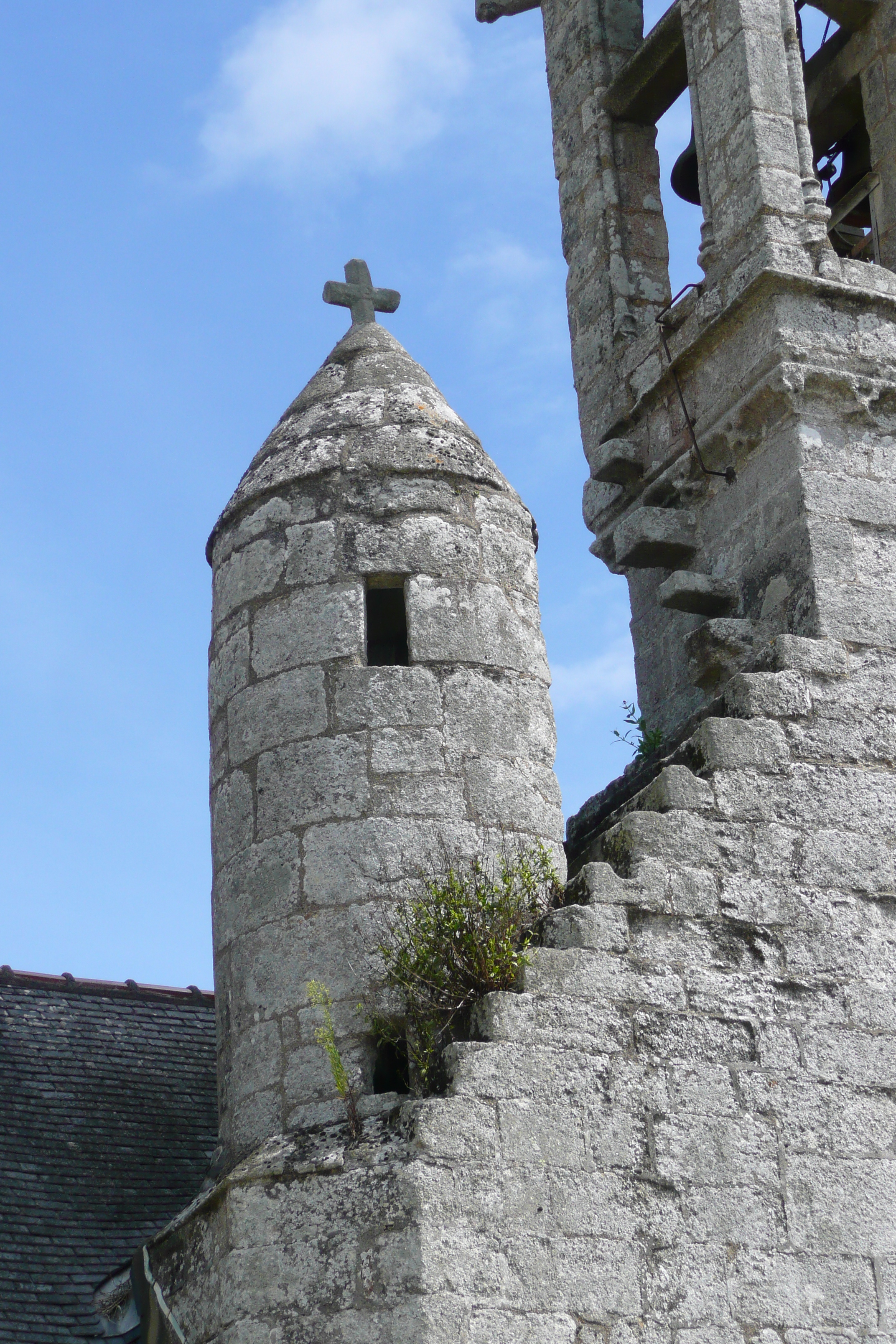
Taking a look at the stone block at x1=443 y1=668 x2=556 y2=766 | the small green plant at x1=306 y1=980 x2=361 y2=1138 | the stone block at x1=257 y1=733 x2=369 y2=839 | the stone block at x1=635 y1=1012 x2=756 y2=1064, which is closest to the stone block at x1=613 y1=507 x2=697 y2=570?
the stone block at x1=443 y1=668 x2=556 y2=766

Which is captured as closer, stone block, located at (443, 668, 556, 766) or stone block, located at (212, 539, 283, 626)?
stone block, located at (443, 668, 556, 766)

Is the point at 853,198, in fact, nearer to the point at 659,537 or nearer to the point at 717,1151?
the point at 659,537

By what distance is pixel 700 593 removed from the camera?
7430mm

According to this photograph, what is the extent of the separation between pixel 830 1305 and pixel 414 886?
1779 millimetres

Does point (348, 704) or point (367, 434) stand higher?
point (367, 434)

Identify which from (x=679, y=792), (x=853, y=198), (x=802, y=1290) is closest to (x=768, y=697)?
(x=679, y=792)

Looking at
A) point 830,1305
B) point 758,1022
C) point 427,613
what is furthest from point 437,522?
point 830,1305

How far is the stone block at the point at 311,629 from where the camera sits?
637 centimetres

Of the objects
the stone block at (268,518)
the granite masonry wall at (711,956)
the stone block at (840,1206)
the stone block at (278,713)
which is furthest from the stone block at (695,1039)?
the stone block at (268,518)

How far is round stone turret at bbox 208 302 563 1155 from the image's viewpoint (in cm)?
598

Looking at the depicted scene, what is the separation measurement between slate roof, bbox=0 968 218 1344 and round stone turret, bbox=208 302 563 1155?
89 cm

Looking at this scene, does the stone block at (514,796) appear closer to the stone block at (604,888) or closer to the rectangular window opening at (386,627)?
the stone block at (604,888)

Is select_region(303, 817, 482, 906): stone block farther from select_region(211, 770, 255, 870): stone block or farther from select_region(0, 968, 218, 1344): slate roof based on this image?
select_region(0, 968, 218, 1344): slate roof

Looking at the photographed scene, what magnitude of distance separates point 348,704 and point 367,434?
1.07m
